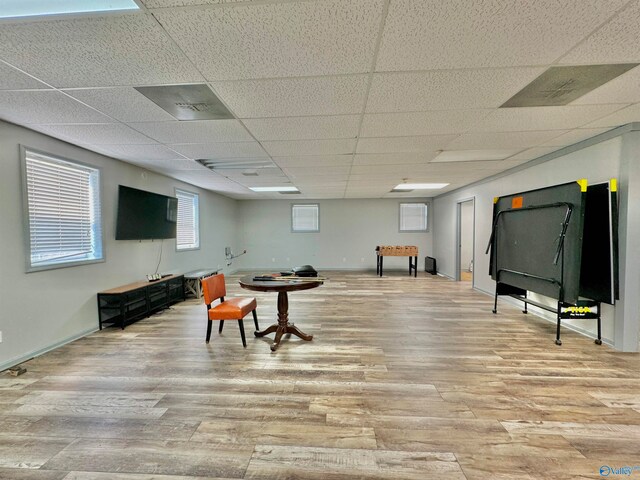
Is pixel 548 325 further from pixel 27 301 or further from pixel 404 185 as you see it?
pixel 27 301

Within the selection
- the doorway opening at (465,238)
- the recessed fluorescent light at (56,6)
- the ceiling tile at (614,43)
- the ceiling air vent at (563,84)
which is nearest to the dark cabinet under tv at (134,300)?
the recessed fluorescent light at (56,6)

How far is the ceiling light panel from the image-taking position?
3.67 m

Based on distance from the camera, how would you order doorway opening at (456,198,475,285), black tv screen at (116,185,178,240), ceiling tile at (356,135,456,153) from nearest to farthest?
ceiling tile at (356,135,456,153) < black tv screen at (116,185,178,240) < doorway opening at (456,198,475,285)

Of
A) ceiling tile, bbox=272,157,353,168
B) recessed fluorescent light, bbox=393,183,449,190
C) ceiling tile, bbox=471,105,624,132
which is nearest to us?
ceiling tile, bbox=471,105,624,132

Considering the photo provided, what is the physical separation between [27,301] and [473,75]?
4.60 metres

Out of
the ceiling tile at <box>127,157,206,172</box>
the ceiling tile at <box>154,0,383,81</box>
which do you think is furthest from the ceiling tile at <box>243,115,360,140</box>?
the ceiling tile at <box>127,157,206,172</box>

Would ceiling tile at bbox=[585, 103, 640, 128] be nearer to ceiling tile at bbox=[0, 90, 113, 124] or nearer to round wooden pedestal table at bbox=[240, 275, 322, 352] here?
round wooden pedestal table at bbox=[240, 275, 322, 352]

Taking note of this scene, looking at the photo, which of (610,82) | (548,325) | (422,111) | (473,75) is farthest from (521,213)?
(473,75)

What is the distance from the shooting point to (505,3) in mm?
1283

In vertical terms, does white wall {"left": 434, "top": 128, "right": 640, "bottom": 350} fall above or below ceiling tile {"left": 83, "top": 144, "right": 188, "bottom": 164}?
below

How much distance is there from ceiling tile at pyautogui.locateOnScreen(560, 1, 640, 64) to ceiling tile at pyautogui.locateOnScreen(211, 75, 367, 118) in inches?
51.3

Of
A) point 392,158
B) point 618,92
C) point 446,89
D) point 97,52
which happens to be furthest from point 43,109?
point 618,92

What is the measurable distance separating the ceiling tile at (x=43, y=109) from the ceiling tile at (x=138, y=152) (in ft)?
2.55

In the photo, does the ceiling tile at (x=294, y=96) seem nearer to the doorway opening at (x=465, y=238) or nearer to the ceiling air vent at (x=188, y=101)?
the ceiling air vent at (x=188, y=101)
